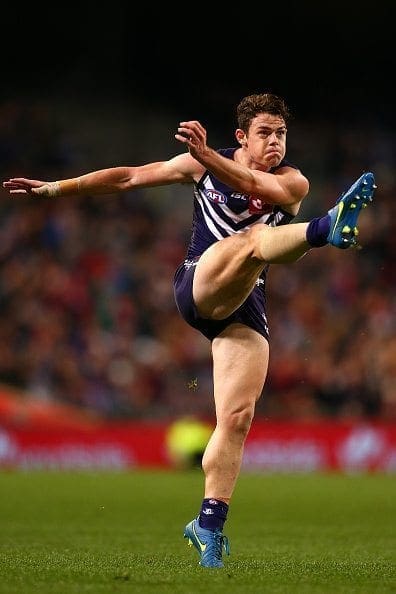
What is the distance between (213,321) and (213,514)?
3.44 feet

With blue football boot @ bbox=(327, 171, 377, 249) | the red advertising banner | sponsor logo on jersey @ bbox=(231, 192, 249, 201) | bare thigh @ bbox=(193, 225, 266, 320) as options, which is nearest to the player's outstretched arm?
sponsor logo on jersey @ bbox=(231, 192, 249, 201)

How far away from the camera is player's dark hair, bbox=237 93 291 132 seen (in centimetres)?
639

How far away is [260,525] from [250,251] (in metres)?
3.96

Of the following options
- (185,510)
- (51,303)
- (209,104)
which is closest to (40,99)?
(209,104)

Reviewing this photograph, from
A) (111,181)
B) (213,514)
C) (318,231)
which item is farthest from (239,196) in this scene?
(213,514)

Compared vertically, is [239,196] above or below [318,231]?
above

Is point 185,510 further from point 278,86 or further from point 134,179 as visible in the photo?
point 278,86

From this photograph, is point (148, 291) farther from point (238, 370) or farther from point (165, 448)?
point (238, 370)

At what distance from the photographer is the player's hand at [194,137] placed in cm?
589

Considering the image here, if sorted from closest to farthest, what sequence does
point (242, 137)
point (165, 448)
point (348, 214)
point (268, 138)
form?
point (348, 214), point (268, 138), point (242, 137), point (165, 448)

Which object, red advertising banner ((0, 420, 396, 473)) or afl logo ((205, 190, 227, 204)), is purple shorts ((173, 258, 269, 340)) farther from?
red advertising banner ((0, 420, 396, 473))

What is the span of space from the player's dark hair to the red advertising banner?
10.0 metres

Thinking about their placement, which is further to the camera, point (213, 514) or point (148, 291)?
point (148, 291)

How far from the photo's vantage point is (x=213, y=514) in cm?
617
